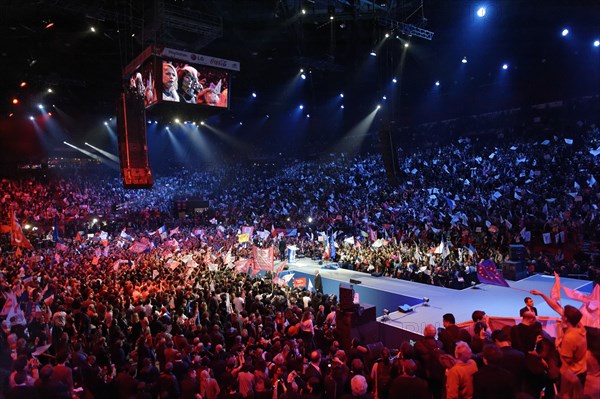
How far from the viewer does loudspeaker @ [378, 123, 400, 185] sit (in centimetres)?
2058

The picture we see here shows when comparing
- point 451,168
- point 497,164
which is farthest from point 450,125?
point 497,164

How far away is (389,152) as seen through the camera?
21.4m

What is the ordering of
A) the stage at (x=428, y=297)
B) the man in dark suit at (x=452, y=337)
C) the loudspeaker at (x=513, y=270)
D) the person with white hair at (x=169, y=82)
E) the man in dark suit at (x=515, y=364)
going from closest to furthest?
1. the man in dark suit at (x=515, y=364)
2. the man in dark suit at (x=452, y=337)
3. the stage at (x=428, y=297)
4. the loudspeaker at (x=513, y=270)
5. the person with white hair at (x=169, y=82)

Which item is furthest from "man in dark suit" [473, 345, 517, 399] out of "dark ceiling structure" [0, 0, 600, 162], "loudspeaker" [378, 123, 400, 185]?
"loudspeaker" [378, 123, 400, 185]

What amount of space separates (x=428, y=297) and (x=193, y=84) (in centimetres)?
1302

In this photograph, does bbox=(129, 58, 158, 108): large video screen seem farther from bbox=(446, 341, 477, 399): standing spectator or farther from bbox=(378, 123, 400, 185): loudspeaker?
bbox=(446, 341, 477, 399): standing spectator

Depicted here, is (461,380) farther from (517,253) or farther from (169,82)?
(169,82)

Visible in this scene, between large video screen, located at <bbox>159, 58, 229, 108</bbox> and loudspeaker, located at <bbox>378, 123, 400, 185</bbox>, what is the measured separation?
805 cm

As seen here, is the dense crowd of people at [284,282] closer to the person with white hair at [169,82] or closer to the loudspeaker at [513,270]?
the loudspeaker at [513,270]

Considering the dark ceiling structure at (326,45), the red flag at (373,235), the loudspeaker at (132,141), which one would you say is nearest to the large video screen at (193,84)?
the dark ceiling structure at (326,45)

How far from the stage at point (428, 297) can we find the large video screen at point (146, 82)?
10.1m

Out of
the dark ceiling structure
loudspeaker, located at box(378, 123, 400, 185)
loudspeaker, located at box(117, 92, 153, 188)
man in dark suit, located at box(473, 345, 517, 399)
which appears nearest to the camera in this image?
man in dark suit, located at box(473, 345, 517, 399)

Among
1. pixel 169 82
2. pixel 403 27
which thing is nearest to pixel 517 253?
pixel 403 27

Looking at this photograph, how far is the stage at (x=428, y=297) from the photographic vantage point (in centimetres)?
928
